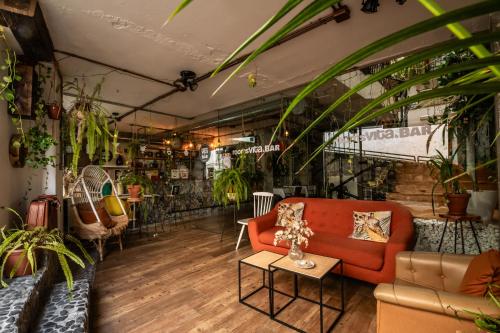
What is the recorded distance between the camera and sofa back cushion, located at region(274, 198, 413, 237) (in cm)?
311

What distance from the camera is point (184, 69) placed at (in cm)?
373

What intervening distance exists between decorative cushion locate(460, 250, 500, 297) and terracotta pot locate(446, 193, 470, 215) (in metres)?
0.98

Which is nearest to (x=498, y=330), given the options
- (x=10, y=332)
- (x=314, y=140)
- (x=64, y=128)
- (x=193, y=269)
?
(x=10, y=332)

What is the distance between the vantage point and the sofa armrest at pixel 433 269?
1.89 meters

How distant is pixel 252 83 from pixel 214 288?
282cm

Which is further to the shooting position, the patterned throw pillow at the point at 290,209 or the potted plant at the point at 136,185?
the potted plant at the point at 136,185

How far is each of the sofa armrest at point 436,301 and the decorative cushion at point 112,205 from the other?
4.26 metres

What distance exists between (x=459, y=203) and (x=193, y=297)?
117 inches

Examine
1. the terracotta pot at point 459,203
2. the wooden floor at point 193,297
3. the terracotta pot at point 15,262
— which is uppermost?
the terracotta pot at point 459,203

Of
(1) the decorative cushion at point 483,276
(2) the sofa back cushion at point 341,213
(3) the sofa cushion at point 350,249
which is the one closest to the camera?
(1) the decorative cushion at point 483,276

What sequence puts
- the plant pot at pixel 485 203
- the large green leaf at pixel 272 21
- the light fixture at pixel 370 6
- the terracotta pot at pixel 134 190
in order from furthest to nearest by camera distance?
the terracotta pot at pixel 134 190, the plant pot at pixel 485 203, the light fixture at pixel 370 6, the large green leaf at pixel 272 21

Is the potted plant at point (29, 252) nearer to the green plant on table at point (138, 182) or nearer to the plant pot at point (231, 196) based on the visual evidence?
the plant pot at point (231, 196)

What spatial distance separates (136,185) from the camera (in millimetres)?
4980

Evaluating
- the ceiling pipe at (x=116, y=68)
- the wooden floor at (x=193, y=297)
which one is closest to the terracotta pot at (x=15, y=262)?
the wooden floor at (x=193, y=297)
